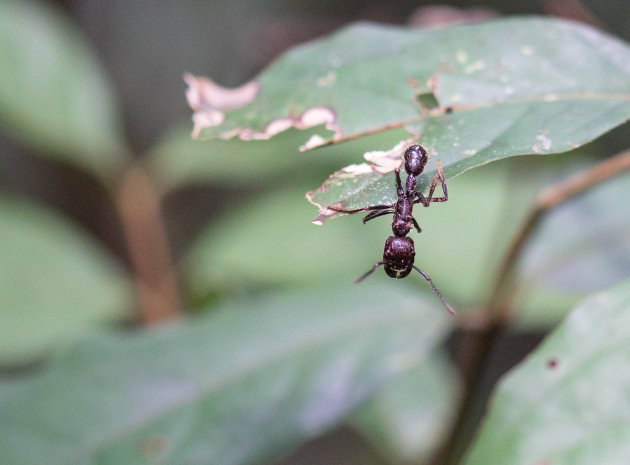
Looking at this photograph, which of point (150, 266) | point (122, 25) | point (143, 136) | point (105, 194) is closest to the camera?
point (150, 266)

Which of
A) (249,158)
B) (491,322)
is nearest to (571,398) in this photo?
(491,322)

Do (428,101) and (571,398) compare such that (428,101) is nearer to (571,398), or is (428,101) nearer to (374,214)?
(374,214)

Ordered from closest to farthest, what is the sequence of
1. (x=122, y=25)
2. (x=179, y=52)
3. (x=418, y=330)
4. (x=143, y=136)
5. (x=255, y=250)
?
(x=418, y=330) → (x=255, y=250) → (x=143, y=136) → (x=122, y=25) → (x=179, y=52)

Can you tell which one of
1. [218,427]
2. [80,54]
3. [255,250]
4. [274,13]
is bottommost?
[218,427]

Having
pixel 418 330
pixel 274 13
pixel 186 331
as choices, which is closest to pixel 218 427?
pixel 186 331

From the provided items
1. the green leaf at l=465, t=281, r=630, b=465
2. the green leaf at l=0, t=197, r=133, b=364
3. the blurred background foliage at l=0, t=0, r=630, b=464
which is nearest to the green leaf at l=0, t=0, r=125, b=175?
the blurred background foliage at l=0, t=0, r=630, b=464

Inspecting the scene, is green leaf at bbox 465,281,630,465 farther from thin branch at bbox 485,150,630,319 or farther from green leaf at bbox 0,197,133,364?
green leaf at bbox 0,197,133,364

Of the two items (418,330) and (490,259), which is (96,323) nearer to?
(418,330)
